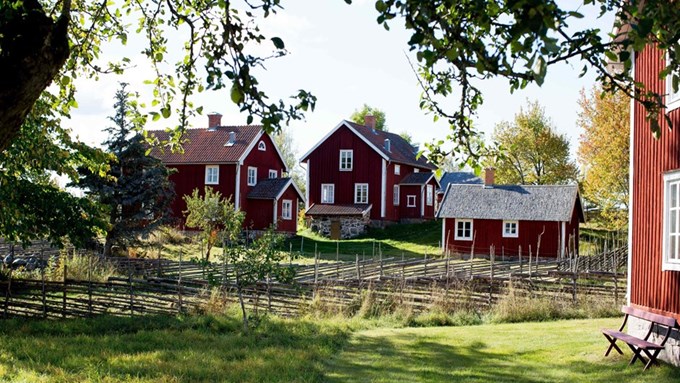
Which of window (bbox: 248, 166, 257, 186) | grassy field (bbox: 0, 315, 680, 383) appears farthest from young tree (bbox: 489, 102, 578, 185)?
grassy field (bbox: 0, 315, 680, 383)

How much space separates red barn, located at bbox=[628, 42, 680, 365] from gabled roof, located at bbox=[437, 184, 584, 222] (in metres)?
23.0

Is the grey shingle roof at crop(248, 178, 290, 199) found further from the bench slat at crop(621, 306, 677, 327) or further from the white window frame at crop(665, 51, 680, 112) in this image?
the white window frame at crop(665, 51, 680, 112)

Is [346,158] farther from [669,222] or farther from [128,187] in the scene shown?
[669,222]

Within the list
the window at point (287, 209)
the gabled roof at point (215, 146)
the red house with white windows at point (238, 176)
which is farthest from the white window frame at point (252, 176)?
the window at point (287, 209)

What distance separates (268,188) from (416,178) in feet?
35.3

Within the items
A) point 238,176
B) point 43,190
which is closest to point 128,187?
point 238,176

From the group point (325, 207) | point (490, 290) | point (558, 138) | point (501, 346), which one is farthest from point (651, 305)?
point (558, 138)

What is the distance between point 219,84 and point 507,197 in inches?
1335

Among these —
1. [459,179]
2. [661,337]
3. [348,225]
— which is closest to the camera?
[661,337]

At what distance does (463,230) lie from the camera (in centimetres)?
3712

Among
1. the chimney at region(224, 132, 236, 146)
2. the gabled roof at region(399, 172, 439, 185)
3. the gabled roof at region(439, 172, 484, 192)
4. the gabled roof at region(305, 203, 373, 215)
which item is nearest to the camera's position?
the chimney at region(224, 132, 236, 146)

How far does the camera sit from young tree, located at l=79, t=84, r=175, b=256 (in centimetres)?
2944

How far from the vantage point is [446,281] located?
62.2ft

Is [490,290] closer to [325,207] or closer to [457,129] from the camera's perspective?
[457,129]
